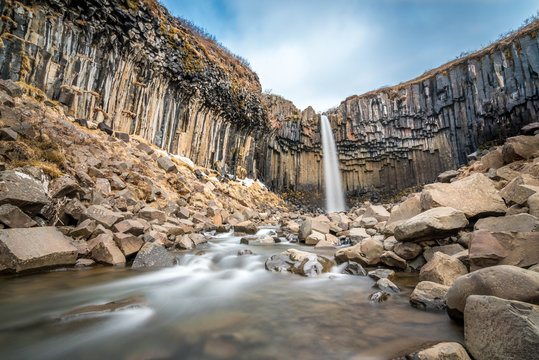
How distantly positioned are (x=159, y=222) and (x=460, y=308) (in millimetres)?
7584

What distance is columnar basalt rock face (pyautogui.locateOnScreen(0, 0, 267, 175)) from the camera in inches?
463

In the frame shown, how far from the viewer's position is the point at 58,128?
905 cm

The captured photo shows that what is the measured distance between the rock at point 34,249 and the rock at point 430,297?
221 inches

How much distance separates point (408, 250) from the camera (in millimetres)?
4676

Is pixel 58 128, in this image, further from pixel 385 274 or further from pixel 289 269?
pixel 385 274

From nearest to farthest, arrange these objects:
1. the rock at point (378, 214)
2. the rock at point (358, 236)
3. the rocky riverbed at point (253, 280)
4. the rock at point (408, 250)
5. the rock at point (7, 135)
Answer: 1. the rocky riverbed at point (253, 280)
2. the rock at point (408, 250)
3. the rock at point (7, 135)
4. the rock at point (358, 236)
5. the rock at point (378, 214)

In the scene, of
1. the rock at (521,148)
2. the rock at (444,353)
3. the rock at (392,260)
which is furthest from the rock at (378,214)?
the rock at (444,353)

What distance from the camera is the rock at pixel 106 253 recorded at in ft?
15.4

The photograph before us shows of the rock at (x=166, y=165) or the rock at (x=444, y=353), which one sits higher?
the rock at (x=166, y=165)

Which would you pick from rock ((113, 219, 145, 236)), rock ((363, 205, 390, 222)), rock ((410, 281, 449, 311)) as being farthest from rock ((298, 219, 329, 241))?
rock ((410, 281, 449, 311))

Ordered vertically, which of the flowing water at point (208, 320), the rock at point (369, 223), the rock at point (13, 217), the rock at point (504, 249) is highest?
the rock at point (13, 217)

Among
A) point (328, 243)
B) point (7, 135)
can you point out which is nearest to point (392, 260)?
point (328, 243)

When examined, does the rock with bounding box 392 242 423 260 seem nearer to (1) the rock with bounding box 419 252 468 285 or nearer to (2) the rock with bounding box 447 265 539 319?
(1) the rock with bounding box 419 252 468 285

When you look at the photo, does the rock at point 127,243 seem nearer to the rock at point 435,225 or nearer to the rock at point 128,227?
the rock at point 128,227
